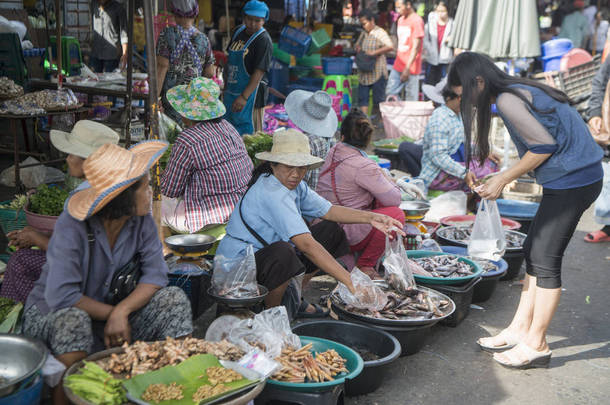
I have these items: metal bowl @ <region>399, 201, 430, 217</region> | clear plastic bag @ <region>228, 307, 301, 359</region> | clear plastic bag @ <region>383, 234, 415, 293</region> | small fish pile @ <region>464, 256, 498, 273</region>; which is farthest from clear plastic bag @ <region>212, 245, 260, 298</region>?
metal bowl @ <region>399, 201, 430, 217</region>

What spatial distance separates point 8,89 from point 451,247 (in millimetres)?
4089

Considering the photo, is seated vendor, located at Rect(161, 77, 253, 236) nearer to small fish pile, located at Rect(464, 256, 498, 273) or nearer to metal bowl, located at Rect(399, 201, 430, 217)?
metal bowl, located at Rect(399, 201, 430, 217)

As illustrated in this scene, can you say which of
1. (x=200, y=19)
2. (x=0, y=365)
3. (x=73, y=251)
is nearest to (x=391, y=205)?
(x=73, y=251)

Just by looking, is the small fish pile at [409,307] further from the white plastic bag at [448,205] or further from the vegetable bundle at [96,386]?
the white plastic bag at [448,205]

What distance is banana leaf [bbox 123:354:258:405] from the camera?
2242 mm

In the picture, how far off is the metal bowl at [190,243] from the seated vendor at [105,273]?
1.03 metres

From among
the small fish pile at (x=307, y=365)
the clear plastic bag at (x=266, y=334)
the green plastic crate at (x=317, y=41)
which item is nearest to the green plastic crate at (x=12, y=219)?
the clear plastic bag at (x=266, y=334)

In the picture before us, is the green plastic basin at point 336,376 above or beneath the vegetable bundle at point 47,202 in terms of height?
beneath

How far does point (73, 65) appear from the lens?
314 inches

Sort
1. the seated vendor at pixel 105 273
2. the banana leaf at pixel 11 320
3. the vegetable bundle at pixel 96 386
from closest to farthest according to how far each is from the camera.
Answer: the vegetable bundle at pixel 96 386 → the seated vendor at pixel 105 273 → the banana leaf at pixel 11 320

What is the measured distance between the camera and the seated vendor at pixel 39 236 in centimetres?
296

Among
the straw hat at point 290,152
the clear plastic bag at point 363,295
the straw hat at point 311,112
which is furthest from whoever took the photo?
the straw hat at point 311,112

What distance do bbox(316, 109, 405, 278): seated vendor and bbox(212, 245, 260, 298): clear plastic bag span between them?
1210mm

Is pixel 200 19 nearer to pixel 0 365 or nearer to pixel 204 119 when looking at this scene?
pixel 204 119
